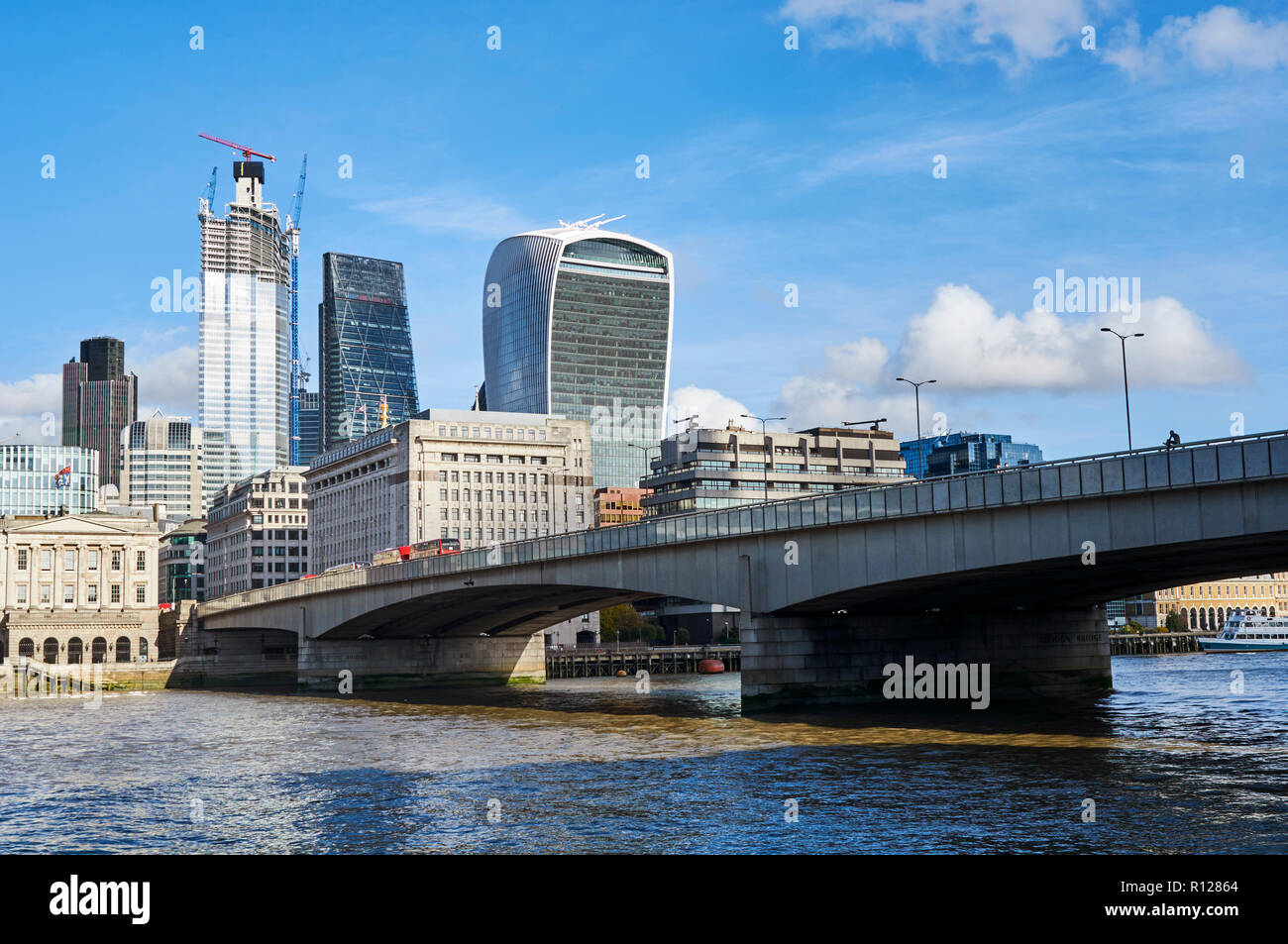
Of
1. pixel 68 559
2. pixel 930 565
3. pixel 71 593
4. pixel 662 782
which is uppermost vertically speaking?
pixel 68 559

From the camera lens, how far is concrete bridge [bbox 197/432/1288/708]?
42344 millimetres

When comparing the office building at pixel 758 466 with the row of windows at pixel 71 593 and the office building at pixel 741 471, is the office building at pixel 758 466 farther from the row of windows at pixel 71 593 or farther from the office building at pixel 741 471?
the row of windows at pixel 71 593

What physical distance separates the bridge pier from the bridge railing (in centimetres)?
541

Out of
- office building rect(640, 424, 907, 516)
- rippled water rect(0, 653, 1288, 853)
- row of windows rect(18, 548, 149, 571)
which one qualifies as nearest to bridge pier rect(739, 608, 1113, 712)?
rippled water rect(0, 653, 1288, 853)

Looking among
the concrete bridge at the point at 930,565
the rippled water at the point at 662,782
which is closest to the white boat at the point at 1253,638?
the concrete bridge at the point at 930,565

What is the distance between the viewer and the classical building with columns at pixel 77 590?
136 meters

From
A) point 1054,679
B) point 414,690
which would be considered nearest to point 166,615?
point 414,690

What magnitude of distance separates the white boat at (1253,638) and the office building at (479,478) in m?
A: 89.0

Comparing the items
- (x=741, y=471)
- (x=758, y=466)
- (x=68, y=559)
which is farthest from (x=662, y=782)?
(x=758, y=466)

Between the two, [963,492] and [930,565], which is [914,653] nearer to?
[930,565]

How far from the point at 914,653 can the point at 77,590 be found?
364 ft

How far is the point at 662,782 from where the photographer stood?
117ft
